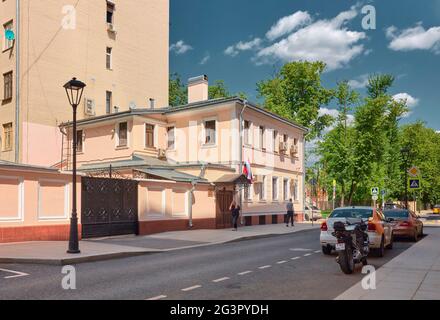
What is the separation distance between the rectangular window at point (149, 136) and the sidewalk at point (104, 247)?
9.73 meters

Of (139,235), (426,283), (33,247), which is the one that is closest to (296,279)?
(426,283)

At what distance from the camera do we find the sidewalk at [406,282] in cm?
803

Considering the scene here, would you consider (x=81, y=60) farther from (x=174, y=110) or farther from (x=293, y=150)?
(x=293, y=150)

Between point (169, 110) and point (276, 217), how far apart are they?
427 inches

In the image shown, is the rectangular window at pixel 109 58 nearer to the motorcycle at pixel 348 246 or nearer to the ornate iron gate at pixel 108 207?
the ornate iron gate at pixel 108 207

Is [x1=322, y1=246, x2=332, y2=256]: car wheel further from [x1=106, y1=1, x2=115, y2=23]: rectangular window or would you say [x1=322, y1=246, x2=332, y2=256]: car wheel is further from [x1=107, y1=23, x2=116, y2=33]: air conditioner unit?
[x1=106, y1=1, x2=115, y2=23]: rectangular window

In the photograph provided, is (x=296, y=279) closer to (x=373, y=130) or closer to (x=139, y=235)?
(x=139, y=235)

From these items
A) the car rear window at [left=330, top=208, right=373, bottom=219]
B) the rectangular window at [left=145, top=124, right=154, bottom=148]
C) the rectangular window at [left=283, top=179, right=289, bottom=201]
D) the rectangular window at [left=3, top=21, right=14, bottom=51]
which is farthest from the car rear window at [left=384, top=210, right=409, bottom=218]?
the rectangular window at [left=3, top=21, right=14, bottom=51]

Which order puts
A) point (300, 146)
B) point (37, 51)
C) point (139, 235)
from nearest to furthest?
point (139, 235), point (37, 51), point (300, 146)

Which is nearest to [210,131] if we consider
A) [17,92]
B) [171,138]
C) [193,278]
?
[171,138]

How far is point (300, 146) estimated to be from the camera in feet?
130

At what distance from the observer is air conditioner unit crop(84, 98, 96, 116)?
36053 mm

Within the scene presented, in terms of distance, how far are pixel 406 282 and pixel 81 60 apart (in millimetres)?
32640

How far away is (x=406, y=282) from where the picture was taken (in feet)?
31.0
